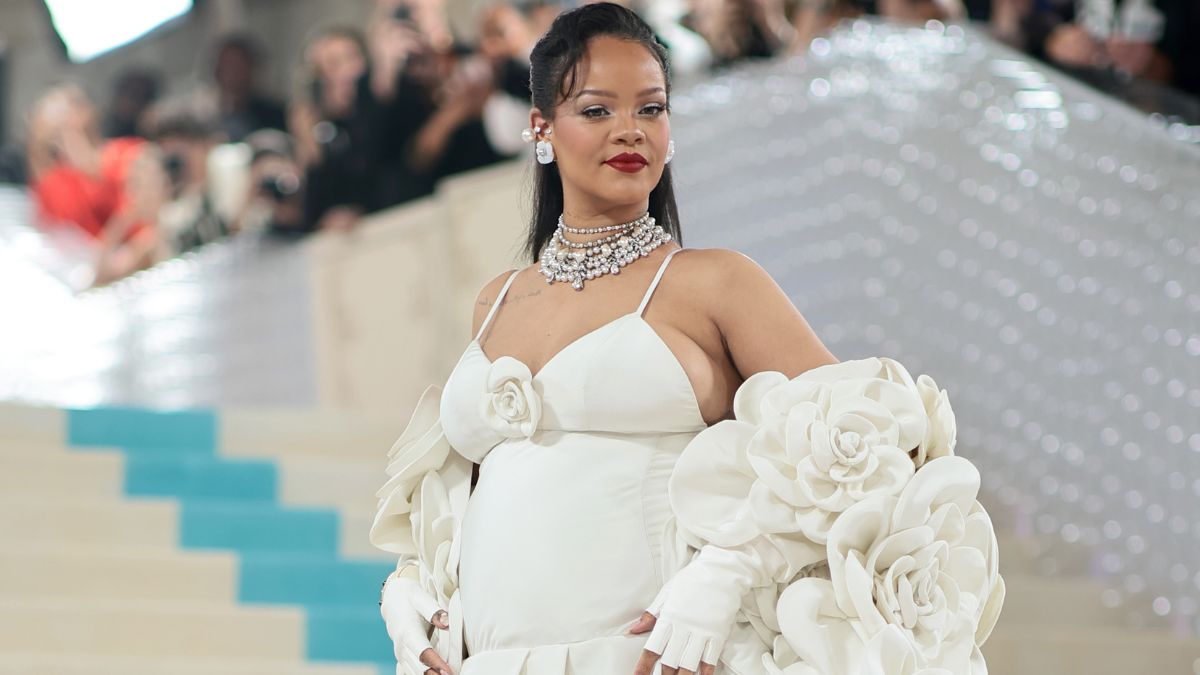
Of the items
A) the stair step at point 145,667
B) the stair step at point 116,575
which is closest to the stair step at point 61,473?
the stair step at point 116,575

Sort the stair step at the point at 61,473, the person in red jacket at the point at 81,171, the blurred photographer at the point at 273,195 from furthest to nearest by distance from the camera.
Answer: the person in red jacket at the point at 81,171 → the blurred photographer at the point at 273,195 → the stair step at the point at 61,473

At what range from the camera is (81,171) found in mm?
10891

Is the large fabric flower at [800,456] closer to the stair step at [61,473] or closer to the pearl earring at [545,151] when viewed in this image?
the pearl earring at [545,151]

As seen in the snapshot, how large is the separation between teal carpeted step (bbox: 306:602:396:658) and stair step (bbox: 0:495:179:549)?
77cm

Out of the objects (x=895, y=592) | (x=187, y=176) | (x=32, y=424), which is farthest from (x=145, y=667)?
(x=187, y=176)

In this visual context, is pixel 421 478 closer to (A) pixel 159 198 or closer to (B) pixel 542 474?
(B) pixel 542 474

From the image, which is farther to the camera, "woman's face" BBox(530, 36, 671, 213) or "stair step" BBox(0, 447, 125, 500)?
"stair step" BBox(0, 447, 125, 500)

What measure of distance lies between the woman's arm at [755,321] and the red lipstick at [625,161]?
16 cm

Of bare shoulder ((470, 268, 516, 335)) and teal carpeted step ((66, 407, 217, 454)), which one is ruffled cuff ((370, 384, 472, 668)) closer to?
bare shoulder ((470, 268, 516, 335))

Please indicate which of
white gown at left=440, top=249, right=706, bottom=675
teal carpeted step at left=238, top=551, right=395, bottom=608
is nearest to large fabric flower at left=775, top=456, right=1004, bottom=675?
white gown at left=440, top=249, right=706, bottom=675

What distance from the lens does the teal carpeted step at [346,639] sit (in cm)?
495

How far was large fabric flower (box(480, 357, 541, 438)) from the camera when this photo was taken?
2.27 metres

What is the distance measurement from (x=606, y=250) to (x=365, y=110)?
5360mm

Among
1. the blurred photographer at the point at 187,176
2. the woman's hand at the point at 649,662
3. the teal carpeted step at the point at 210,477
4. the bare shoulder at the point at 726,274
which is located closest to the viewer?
the woman's hand at the point at 649,662
